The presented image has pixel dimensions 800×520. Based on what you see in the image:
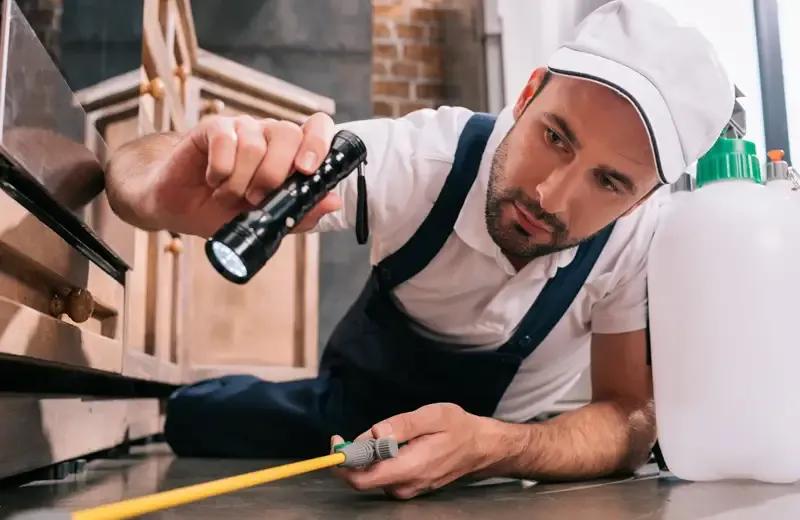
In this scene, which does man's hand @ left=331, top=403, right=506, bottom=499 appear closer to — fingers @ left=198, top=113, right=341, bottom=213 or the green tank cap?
fingers @ left=198, top=113, right=341, bottom=213

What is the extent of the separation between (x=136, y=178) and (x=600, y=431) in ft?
1.76

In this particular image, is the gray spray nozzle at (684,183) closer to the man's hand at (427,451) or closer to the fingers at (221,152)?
the man's hand at (427,451)

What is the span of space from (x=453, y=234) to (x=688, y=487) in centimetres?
36

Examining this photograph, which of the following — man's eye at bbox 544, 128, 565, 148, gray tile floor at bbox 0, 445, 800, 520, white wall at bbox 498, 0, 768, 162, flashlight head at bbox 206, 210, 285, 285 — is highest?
white wall at bbox 498, 0, 768, 162

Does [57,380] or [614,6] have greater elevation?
[614,6]

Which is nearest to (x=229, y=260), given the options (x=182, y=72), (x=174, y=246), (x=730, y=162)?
(x=730, y=162)

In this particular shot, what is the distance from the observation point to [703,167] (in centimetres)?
74

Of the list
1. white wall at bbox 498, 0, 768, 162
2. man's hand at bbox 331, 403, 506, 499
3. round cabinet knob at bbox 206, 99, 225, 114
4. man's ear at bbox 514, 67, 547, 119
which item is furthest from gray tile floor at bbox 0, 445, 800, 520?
white wall at bbox 498, 0, 768, 162

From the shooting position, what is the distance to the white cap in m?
0.70

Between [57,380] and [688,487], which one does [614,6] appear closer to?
[688,487]

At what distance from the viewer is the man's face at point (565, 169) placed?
28.0 inches

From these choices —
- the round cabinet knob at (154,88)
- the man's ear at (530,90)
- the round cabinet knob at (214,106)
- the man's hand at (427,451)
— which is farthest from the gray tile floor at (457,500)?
the round cabinet knob at (214,106)

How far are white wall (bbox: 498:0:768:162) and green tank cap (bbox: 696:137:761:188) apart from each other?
1061mm

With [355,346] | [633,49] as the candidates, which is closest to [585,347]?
[355,346]
